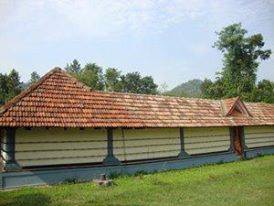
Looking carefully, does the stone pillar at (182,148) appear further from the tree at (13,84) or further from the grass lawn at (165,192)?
the tree at (13,84)

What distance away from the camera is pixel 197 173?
1816 centimetres

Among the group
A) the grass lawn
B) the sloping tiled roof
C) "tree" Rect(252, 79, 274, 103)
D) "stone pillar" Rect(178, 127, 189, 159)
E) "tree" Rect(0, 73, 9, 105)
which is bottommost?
the grass lawn

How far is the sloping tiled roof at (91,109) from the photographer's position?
15.2m

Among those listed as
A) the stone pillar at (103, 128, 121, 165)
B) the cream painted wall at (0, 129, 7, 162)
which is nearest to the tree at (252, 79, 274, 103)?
the stone pillar at (103, 128, 121, 165)

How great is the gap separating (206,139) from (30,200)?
12432 mm

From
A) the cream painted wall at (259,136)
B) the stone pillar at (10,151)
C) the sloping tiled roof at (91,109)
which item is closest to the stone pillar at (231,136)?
the sloping tiled roof at (91,109)

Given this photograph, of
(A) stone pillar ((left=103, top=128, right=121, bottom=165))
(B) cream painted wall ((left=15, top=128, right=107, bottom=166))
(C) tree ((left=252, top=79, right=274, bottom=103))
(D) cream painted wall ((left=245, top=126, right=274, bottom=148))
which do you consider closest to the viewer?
(B) cream painted wall ((left=15, top=128, right=107, bottom=166))

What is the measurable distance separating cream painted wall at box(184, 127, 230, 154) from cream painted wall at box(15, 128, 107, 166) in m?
5.77

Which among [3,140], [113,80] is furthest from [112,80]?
[3,140]

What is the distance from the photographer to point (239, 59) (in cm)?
5144

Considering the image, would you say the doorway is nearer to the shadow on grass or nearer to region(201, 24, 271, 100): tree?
the shadow on grass

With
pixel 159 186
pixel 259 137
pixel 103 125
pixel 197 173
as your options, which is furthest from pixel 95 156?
pixel 259 137

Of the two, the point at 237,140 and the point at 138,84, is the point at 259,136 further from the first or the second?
the point at 138,84

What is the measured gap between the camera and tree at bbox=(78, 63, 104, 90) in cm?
6312
